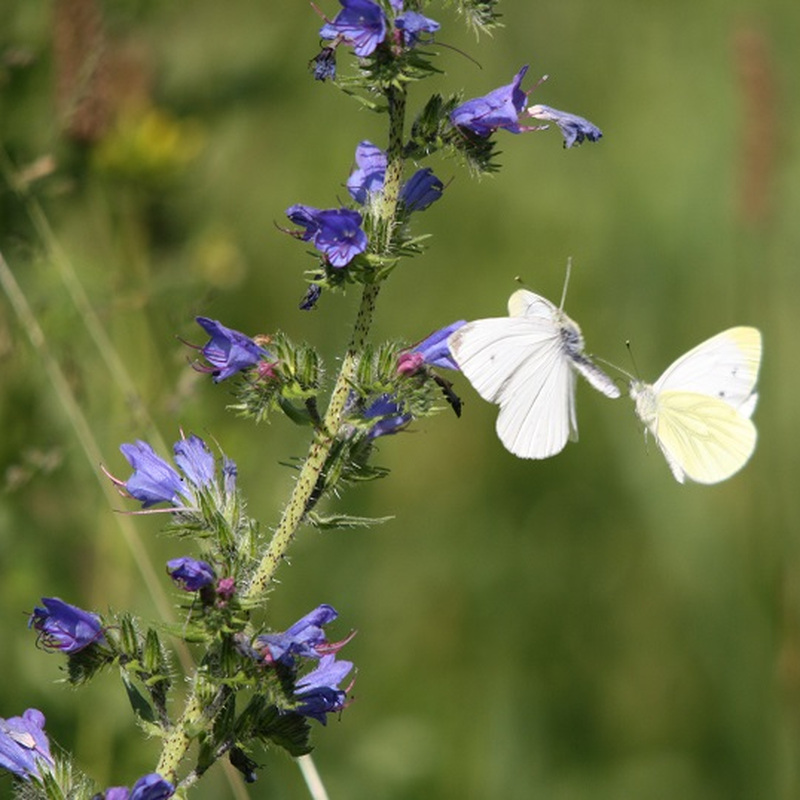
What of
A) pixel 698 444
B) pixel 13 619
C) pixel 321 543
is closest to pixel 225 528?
pixel 698 444

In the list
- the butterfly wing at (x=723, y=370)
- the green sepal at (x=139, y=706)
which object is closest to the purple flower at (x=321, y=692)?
the green sepal at (x=139, y=706)

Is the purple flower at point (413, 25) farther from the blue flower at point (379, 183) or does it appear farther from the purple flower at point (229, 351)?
the purple flower at point (229, 351)

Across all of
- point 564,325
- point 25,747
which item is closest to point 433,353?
point 564,325

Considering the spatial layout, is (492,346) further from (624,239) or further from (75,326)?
(624,239)

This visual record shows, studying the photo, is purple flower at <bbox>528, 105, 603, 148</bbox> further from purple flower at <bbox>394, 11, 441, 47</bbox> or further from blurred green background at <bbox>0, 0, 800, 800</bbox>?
blurred green background at <bbox>0, 0, 800, 800</bbox>

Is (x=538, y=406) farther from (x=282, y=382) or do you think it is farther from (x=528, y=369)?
(x=282, y=382)
